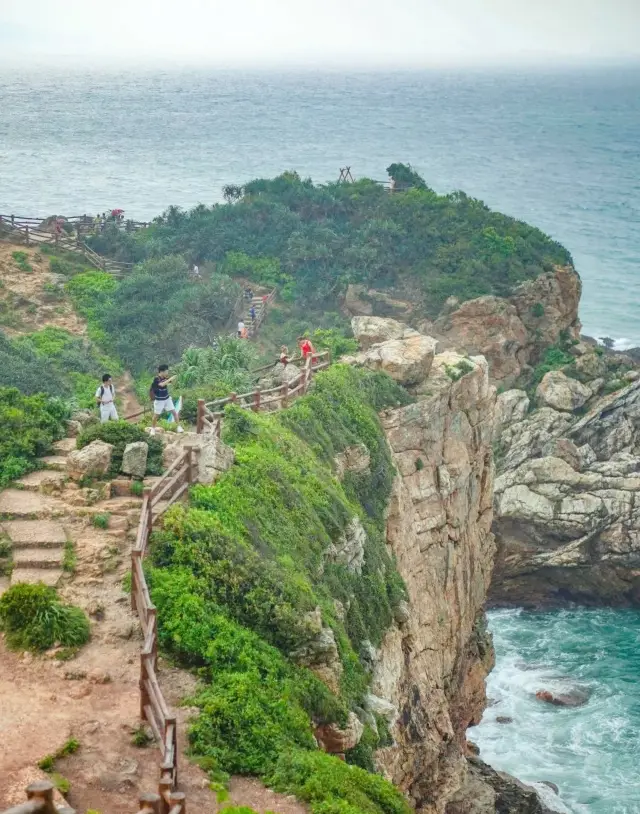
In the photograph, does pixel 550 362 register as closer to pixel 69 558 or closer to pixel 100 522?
pixel 100 522

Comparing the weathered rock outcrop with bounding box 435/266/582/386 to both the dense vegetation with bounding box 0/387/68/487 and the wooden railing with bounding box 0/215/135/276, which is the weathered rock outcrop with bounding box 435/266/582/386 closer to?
the wooden railing with bounding box 0/215/135/276

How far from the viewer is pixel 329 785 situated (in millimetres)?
17109

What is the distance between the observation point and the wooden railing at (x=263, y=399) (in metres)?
27.2

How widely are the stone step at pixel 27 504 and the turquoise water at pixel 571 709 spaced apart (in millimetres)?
21564

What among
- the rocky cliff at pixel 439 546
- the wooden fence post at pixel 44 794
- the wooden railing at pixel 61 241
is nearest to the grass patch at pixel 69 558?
the rocky cliff at pixel 439 546

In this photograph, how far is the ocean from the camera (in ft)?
135

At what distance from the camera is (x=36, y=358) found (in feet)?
153

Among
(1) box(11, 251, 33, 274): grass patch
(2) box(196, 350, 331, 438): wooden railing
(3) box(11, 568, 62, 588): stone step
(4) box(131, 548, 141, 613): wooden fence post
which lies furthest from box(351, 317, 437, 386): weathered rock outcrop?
(1) box(11, 251, 33, 274): grass patch

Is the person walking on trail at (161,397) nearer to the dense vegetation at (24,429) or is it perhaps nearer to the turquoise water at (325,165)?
the dense vegetation at (24,429)

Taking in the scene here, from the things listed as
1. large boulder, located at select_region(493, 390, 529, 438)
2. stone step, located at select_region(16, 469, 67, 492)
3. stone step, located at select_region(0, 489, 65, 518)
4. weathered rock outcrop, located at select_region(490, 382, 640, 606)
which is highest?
stone step, located at select_region(16, 469, 67, 492)

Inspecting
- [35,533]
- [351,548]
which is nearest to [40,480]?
[35,533]

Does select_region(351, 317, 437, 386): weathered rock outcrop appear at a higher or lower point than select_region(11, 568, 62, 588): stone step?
higher

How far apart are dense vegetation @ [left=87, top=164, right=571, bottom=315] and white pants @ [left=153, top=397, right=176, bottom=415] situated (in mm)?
34258

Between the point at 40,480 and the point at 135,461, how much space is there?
6.51 feet
